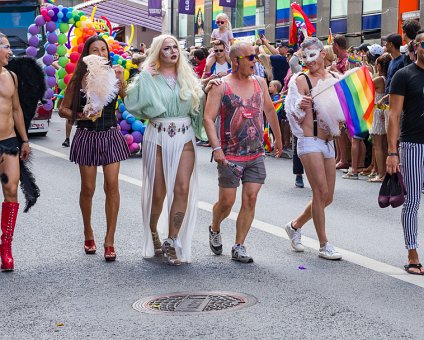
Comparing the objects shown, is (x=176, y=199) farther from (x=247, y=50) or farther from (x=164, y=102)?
(x=247, y=50)

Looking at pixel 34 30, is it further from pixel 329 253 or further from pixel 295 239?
pixel 329 253

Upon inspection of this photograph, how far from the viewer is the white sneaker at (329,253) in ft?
27.2

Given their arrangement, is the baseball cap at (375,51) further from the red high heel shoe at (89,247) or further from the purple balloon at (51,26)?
the red high heel shoe at (89,247)

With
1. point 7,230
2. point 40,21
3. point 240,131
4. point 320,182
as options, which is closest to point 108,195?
point 7,230

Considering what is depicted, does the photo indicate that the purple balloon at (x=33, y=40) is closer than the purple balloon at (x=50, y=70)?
No

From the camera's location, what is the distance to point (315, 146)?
8469mm

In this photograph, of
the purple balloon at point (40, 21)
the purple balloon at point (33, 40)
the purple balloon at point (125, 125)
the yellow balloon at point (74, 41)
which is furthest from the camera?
the purple balloon at point (33, 40)

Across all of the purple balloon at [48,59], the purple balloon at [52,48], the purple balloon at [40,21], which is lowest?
the purple balloon at [48,59]

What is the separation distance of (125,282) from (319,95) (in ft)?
7.82

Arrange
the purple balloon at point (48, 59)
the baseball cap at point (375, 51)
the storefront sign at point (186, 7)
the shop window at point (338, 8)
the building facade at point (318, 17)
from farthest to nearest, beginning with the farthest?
the storefront sign at point (186, 7), the shop window at point (338, 8), the building facade at point (318, 17), the purple balloon at point (48, 59), the baseball cap at point (375, 51)

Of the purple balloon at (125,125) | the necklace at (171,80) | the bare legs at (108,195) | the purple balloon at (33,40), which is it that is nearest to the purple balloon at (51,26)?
the purple balloon at (33,40)

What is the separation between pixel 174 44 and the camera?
821 cm

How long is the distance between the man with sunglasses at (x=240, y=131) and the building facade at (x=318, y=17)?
84.5 feet

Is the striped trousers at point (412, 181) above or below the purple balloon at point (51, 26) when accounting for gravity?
below
